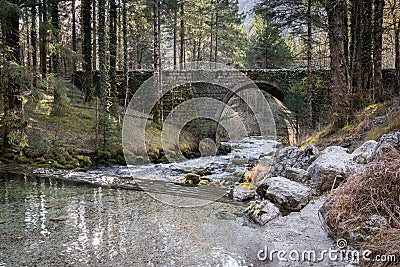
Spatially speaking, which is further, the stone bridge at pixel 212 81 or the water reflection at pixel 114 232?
the stone bridge at pixel 212 81

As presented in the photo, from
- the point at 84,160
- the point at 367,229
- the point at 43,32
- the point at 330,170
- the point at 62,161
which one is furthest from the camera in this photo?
the point at 84,160

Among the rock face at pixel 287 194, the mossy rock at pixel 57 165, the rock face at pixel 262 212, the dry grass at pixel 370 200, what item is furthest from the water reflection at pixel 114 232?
the mossy rock at pixel 57 165

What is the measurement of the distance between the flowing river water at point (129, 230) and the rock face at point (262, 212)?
0.14 meters

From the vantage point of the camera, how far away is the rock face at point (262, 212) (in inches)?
199

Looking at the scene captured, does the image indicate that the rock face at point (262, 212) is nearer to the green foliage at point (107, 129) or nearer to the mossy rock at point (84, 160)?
the mossy rock at point (84, 160)

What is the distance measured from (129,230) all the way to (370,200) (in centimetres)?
305

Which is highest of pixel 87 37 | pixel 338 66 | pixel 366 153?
pixel 87 37

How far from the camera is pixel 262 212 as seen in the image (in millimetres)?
5199

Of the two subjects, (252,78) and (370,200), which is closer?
(370,200)

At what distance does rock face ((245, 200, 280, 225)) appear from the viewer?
199 inches

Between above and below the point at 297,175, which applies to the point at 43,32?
above

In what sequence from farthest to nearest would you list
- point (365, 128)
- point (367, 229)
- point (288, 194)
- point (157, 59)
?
point (157, 59) → point (365, 128) → point (288, 194) → point (367, 229)

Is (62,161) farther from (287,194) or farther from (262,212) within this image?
(287,194)

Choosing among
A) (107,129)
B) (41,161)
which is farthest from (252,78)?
(41,161)
